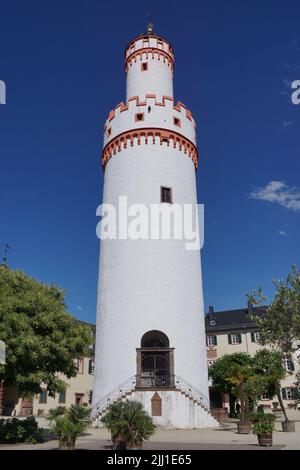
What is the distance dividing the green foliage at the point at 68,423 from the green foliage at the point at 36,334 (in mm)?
1792

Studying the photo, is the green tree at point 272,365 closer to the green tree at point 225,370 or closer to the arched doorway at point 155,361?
the arched doorway at point 155,361

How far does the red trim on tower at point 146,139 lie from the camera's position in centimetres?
3123

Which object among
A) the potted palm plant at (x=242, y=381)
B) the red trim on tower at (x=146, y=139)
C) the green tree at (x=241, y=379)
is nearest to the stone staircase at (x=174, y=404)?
the potted palm plant at (x=242, y=381)

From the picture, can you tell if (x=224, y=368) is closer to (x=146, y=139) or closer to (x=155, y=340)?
(x=155, y=340)

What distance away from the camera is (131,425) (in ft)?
A: 49.5

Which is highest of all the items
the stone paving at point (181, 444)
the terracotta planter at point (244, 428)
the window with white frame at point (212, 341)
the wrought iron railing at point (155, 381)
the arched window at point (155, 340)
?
the window with white frame at point (212, 341)

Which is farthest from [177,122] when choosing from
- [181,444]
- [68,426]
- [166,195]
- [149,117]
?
[68,426]

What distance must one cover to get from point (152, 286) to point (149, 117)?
12.1 metres

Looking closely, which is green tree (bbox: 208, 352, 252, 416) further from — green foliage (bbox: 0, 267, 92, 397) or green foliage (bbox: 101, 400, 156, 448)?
green foliage (bbox: 101, 400, 156, 448)

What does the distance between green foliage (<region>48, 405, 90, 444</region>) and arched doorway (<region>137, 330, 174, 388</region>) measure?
8875mm

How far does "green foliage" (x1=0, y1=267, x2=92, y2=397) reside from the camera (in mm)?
17781

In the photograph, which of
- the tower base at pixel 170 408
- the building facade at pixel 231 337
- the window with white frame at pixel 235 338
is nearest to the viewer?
the tower base at pixel 170 408

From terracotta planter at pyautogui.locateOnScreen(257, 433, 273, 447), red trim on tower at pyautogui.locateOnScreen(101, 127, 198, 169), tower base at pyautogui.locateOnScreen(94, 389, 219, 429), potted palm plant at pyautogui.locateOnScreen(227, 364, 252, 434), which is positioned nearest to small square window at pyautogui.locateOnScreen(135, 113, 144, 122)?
red trim on tower at pyautogui.locateOnScreen(101, 127, 198, 169)

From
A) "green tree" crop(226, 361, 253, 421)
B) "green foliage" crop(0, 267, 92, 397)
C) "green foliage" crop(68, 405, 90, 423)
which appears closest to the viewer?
"green foliage" crop(68, 405, 90, 423)
